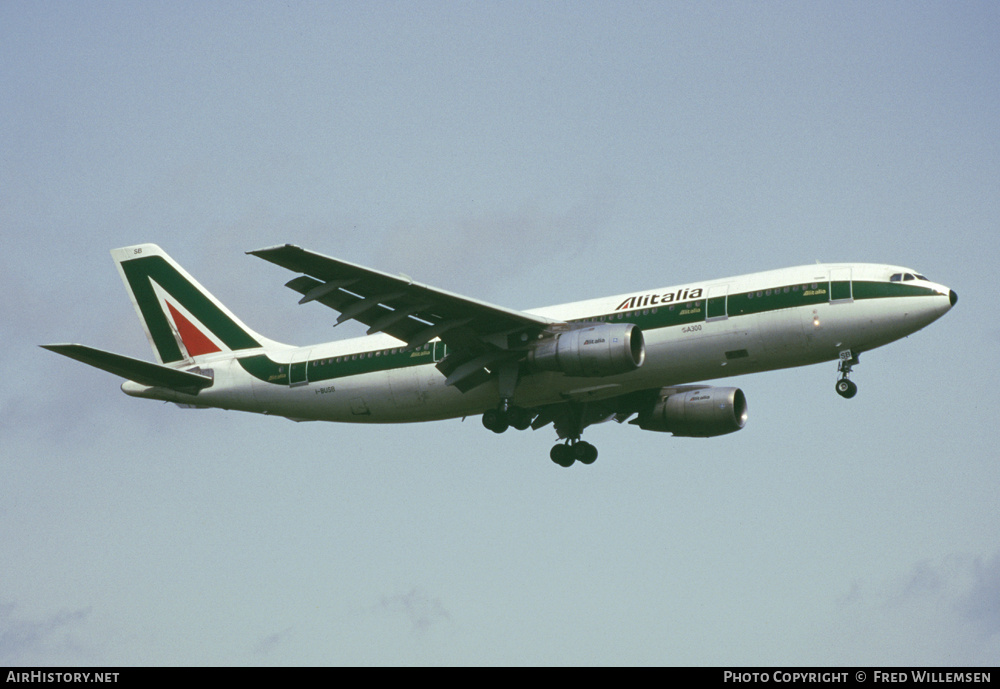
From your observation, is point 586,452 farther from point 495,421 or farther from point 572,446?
point 495,421

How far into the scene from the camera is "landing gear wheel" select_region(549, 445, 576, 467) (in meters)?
49.7

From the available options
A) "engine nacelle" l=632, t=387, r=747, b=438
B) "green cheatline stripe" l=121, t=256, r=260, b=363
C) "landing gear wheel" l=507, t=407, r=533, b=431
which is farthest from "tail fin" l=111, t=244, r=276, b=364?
"engine nacelle" l=632, t=387, r=747, b=438

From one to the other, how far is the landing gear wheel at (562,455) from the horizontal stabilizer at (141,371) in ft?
41.5

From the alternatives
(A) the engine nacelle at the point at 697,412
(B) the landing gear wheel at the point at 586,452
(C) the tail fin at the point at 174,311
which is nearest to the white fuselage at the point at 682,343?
(C) the tail fin at the point at 174,311

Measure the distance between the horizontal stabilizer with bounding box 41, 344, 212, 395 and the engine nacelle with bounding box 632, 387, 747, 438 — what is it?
16035 mm

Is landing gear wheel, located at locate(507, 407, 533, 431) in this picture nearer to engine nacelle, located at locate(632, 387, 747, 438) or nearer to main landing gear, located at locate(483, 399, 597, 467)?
main landing gear, located at locate(483, 399, 597, 467)

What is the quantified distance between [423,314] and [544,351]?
13.2 feet
